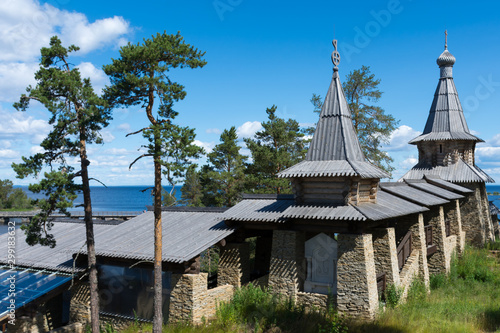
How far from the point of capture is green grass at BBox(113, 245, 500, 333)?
13.1m

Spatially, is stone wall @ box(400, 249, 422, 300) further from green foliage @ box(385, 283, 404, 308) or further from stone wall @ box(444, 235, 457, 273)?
stone wall @ box(444, 235, 457, 273)

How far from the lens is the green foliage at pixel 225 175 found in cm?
3259

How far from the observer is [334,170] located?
14680 millimetres

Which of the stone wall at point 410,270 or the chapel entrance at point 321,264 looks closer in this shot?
the chapel entrance at point 321,264

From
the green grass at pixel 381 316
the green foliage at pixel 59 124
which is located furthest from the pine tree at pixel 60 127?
the green grass at pixel 381 316

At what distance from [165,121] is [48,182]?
3878 millimetres

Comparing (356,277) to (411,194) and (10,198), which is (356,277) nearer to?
(411,194)

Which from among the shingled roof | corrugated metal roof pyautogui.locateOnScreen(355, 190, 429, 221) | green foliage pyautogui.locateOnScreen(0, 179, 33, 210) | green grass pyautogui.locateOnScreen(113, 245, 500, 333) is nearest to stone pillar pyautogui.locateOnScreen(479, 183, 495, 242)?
the shingled roof

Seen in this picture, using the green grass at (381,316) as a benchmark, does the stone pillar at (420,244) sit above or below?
above

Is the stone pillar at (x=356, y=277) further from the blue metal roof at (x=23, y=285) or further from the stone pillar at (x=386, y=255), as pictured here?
the blue metal roof at (x=23, y=285)

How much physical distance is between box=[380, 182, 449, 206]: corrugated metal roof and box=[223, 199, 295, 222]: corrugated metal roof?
4857 millimetres

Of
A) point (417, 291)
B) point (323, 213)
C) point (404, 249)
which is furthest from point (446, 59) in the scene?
point (323, 213)

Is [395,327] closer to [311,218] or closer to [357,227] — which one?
[357,227]

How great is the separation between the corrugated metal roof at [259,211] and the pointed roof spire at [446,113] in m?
16.6
